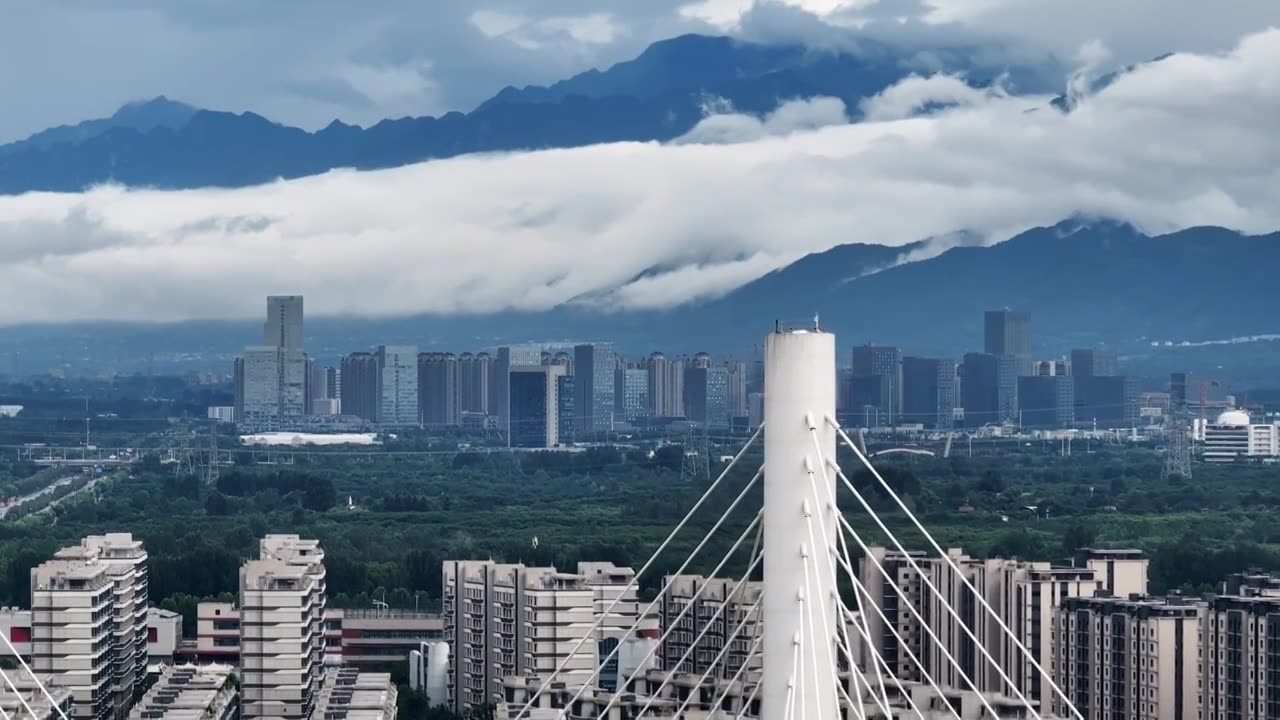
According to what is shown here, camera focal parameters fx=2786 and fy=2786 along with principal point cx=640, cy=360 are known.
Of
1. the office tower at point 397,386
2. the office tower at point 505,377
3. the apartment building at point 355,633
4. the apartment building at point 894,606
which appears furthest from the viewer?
the office tower at point 397,386

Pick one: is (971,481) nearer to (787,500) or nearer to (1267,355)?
(787,500)

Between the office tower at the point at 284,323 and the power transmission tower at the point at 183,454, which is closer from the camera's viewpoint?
the power transmission tower at the point at 183,454

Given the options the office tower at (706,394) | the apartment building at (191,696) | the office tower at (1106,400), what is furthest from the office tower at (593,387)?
the apartment building at (191,696)

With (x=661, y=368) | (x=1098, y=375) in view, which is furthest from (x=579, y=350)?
(x=1098, y=375)

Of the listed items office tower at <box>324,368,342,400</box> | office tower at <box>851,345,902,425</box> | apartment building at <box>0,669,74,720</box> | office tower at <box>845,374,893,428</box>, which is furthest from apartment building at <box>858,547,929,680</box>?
office tower at <box>324,368,342,400</box>

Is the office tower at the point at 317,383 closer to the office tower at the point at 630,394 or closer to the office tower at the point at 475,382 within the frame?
the office tower at the point at 475,382

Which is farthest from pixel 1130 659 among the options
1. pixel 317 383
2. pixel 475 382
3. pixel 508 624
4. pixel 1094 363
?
pixel 317 383
